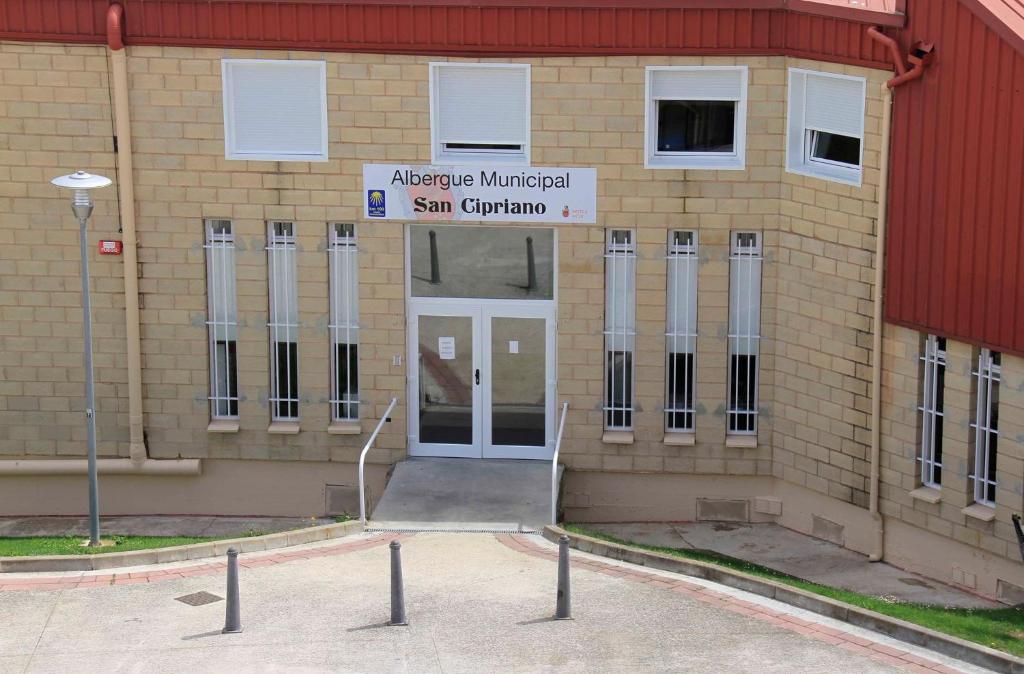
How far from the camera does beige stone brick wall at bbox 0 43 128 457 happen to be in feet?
57.4

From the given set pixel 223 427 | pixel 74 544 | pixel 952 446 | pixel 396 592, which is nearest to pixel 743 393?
pixel 952 446

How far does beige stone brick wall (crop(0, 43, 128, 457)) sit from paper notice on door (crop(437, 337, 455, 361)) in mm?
3754

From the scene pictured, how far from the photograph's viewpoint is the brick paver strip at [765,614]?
1207 centimetres

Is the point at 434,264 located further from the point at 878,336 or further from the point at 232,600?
the point at 232,600

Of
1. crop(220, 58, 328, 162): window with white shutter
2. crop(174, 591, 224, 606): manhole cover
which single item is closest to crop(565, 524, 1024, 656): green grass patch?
crop(174, 591, 224, 606): manhole cover

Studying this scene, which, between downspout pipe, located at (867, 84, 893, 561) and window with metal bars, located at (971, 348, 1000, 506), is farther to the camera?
downspout pipe, located at (867, 84, 893, 561)

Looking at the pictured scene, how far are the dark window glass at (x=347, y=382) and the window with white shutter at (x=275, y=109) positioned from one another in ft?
7.55

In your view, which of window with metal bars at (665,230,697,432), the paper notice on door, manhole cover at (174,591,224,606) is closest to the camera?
manhole cover at (174,591,224,606)

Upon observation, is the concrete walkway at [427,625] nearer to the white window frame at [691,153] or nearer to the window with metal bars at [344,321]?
the window with metal bars at [344,321]

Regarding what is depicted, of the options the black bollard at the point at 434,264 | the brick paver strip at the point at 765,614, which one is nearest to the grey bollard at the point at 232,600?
the brick paver strip at the point at 765,614

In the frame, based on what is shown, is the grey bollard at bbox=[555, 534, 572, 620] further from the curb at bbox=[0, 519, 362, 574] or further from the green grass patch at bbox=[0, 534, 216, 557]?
the green grass patch at bbox=[0, 534, 216, 557]

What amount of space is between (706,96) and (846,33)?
5.87 feet

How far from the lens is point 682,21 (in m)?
16.8

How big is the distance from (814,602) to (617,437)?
16.4 feet
